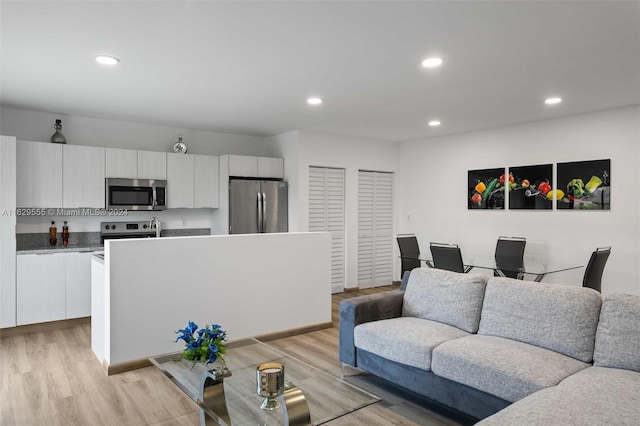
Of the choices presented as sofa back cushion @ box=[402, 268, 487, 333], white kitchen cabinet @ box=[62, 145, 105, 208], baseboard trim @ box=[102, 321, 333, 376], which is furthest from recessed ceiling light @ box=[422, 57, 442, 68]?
white kitchen cabinet @ box=[62, 145, 105, 208]

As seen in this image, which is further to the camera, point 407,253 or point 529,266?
point 407,253

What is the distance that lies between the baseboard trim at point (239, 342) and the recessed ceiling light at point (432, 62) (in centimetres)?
250

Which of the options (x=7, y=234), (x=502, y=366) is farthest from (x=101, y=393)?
(x=502, y=366)

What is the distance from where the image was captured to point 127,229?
5.78m

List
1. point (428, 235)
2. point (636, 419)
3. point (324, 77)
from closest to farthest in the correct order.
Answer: point (636, 419), point (324, 77), point (428, 235)

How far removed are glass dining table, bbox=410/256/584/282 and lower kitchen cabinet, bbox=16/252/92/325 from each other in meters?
4.05

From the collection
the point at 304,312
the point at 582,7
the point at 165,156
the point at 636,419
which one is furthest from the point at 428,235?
the point at 636,419

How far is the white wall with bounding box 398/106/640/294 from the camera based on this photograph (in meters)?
4.84

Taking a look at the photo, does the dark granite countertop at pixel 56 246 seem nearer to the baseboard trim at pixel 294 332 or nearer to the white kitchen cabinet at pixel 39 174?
the white kitchen cabinet at pixel 39 174

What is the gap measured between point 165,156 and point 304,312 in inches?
113

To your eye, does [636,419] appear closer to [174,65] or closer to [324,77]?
[324,77]

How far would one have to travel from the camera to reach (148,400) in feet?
9.89

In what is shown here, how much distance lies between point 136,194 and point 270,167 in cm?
194

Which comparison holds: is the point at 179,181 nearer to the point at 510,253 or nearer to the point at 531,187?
the point at 510,253
